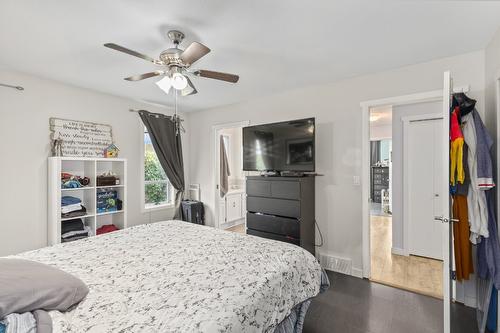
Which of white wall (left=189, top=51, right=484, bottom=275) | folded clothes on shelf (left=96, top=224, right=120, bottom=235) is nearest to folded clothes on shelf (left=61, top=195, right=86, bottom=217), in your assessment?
folded clothes on shelf (left=96, top=224, right=120, bottom=235)

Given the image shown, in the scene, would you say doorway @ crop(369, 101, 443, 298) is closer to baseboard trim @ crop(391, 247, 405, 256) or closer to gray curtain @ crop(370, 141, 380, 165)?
baseboard trim @ crop(391, 247, 405, 256)

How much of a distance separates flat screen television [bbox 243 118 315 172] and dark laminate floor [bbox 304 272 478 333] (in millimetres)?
1442

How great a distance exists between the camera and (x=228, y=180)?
5.38 m

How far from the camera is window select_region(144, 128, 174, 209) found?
4164mm

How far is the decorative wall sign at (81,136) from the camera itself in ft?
10.1

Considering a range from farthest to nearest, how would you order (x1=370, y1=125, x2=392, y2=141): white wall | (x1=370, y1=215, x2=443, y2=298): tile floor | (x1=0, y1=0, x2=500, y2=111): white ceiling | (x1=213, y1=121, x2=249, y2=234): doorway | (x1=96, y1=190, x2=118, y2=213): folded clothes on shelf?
1. (x1=370, y1=125, x2=392, y2=141): white wall
2. (x1=213, y1=121, x2=249, y2=234): doorway
3. (x1=96, y1=190, x2=118, y2=213): folded clothes on shelf
4. (x1=370, y1=215, x2=443, y2=298): tile floor
5. (x1=0, y1=0, x2=500, y2=111): white ceiling

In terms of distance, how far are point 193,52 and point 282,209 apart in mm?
2079

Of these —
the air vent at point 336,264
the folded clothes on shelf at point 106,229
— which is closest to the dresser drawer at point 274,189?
the air vent at point 336,264

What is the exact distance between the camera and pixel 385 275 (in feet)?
9.75

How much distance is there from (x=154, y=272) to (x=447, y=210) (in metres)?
2.00

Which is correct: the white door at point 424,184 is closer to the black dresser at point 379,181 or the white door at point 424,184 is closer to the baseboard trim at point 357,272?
the baseboard trim at point 357,272

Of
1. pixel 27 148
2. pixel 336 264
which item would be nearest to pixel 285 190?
pixel 336 264

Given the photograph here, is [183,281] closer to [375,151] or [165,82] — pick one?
[165,82]

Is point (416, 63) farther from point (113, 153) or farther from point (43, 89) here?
point (43, 89)
